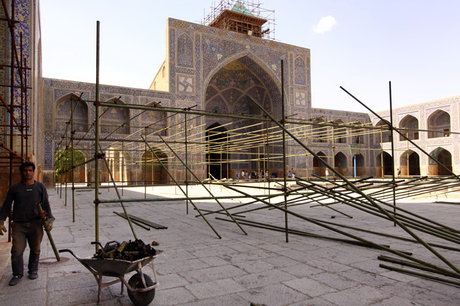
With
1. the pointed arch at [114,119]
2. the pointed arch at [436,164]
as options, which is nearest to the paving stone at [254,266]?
the pointed arch at [114,119]

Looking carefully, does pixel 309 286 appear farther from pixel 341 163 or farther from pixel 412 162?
pixel 412 162

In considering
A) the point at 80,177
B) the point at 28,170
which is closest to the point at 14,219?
the point at 28,170

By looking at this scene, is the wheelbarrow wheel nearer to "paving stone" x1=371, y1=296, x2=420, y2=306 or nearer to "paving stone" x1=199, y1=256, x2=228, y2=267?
"paving stone" x1=199, y1=256, x2=228, y2=267

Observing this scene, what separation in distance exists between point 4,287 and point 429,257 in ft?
13.2

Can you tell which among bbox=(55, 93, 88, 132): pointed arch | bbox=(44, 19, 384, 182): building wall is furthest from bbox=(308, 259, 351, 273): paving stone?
bbox=(55, 93, 88, 132): pointed arch

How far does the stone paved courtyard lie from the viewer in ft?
8.29

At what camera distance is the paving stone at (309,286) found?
8.59 ft

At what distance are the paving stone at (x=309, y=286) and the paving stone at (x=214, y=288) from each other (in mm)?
427

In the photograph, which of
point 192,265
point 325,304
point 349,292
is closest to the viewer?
point 325,304

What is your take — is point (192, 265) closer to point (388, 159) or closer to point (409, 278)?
point (409, 278)

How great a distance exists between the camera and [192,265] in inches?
135

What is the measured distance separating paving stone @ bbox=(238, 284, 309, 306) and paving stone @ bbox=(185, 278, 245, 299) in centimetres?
13

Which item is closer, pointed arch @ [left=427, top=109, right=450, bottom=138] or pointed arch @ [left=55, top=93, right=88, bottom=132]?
pointed arch @ [left=55, top=93, right=88, bottom=132]

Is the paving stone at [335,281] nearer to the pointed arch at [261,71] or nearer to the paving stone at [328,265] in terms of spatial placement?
the paving stone at [328,265]
